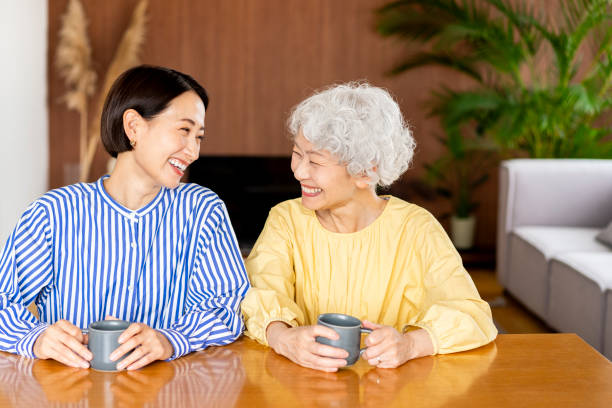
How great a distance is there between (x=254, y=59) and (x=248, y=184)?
3.06ft

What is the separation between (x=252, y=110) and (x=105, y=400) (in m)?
4.36

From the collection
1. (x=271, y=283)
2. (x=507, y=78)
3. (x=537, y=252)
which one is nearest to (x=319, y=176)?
(x=271, y=283)

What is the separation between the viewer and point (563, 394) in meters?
1.17

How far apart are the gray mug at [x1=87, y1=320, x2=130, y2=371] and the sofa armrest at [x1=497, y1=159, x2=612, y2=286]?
3.32m

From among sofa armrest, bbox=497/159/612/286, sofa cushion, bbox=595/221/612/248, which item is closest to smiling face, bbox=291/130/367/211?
sofa cushion, bbox=595/221/612/248

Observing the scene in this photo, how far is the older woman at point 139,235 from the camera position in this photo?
147 cm

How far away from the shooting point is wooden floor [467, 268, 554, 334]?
3729 millimetres

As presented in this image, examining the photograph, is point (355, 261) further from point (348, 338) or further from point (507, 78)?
point (507, 78)

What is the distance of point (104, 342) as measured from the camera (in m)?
1.18

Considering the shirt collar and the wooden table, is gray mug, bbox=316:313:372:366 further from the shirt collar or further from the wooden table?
the shirt collar

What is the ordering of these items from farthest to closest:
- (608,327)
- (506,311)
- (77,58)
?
1. (77,58)
2. (506,311)
3. (608,327)

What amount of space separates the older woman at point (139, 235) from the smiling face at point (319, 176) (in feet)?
0.66

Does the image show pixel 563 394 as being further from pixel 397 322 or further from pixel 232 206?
pixel 232 206

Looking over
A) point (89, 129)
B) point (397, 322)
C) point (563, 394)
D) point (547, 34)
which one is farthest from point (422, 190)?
point (563, 394)
